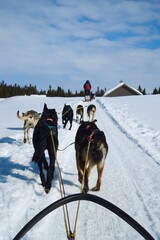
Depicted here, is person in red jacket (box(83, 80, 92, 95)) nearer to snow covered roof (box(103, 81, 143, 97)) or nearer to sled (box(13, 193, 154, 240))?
snow covered roof (box(103, 81, 143, 97))

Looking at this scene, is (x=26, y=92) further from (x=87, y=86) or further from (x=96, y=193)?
(x=96, y=193)

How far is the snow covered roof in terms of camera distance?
5103 cm

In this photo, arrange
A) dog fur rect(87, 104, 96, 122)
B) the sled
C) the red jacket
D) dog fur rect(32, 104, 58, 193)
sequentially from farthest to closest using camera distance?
the red jacket, dog fur rect(87, 104, 96, 122), dog fur rect(32, 104, 58, 193), the sled

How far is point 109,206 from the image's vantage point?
1893 millimetres

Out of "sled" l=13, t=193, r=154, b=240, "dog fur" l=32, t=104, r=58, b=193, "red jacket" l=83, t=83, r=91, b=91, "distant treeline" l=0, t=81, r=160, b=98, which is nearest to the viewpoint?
"sled" l=13, t=193, r=154, b=240

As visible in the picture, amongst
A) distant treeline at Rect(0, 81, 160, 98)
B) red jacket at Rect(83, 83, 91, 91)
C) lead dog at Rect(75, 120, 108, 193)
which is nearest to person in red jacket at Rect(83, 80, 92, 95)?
red jacket at Rect(83, 83, 91, 91)

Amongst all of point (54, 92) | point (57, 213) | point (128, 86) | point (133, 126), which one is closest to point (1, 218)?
point (57, 213)

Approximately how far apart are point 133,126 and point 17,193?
8744 millimetres

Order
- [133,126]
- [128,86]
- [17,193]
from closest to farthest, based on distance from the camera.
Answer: [17,193] < [133,126] < [128,86]

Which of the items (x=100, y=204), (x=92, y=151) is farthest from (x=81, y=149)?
(x=100, y=204)

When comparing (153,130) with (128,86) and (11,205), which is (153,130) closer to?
(11,205)

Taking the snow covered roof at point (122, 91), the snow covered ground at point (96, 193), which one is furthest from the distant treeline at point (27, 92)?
the snow covered ground at point (96, 193)

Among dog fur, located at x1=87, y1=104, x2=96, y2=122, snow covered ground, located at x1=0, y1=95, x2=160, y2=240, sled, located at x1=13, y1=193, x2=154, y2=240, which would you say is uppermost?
sled, located at x1=13, y1=193, x2=154, y2=240

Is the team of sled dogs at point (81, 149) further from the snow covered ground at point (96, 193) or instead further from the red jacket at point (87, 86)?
the red jacket at point (87, 86)
